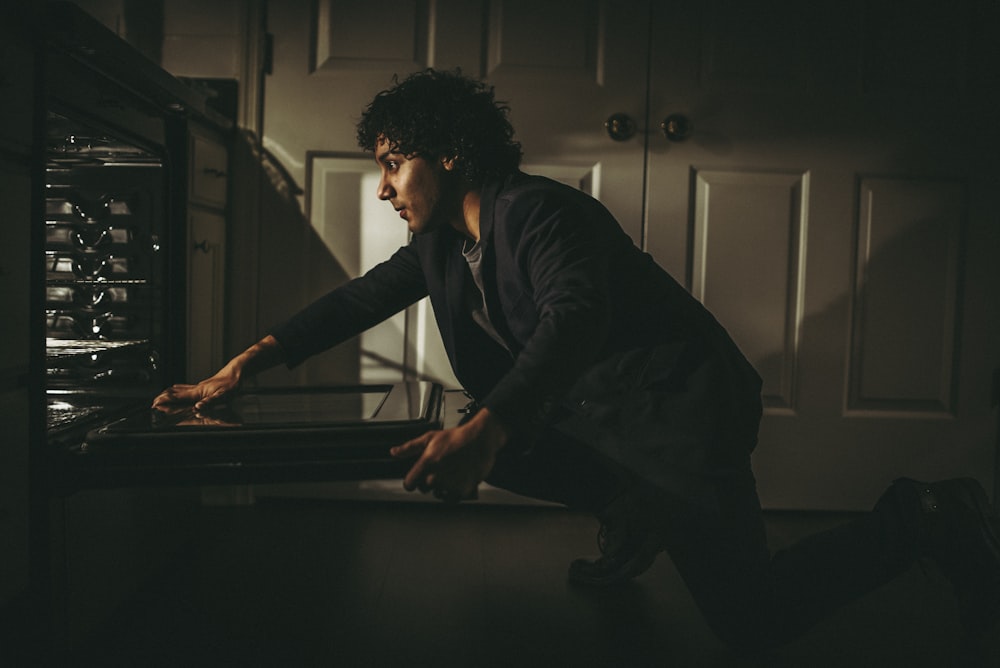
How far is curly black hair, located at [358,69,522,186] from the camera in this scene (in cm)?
139

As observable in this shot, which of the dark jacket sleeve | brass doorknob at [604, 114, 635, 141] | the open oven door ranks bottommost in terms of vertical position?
the open oven door

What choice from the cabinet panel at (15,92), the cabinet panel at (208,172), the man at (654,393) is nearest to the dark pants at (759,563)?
the man at (654,393)

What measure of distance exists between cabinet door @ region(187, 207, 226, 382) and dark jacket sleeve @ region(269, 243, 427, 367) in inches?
21.8

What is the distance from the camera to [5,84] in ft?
3.67

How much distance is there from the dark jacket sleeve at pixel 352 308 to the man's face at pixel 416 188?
21cm

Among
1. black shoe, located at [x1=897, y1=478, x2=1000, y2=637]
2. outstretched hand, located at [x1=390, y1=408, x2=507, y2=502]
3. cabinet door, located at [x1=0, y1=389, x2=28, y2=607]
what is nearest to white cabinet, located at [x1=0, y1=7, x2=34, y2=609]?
cabinet door, located at [x1=0, y1=389, x2=28, y2=607]

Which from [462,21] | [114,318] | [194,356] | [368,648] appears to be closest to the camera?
[368,648]

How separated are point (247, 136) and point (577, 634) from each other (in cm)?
161

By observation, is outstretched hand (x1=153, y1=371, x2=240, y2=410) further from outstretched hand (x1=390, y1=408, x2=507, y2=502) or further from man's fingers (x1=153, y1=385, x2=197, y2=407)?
outstretched hand (x1=390, y1=408, x2=507, y2=502)

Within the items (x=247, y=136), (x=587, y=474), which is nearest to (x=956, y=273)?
(x=587, y=474)

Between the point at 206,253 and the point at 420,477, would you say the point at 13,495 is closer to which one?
the point at 420,477

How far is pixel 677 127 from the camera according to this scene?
2.27m

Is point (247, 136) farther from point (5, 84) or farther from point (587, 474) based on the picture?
point (587, 474)

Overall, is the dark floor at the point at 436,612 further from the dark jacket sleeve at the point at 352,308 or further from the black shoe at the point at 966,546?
the dark jacket sleeve at the point at 352,308
